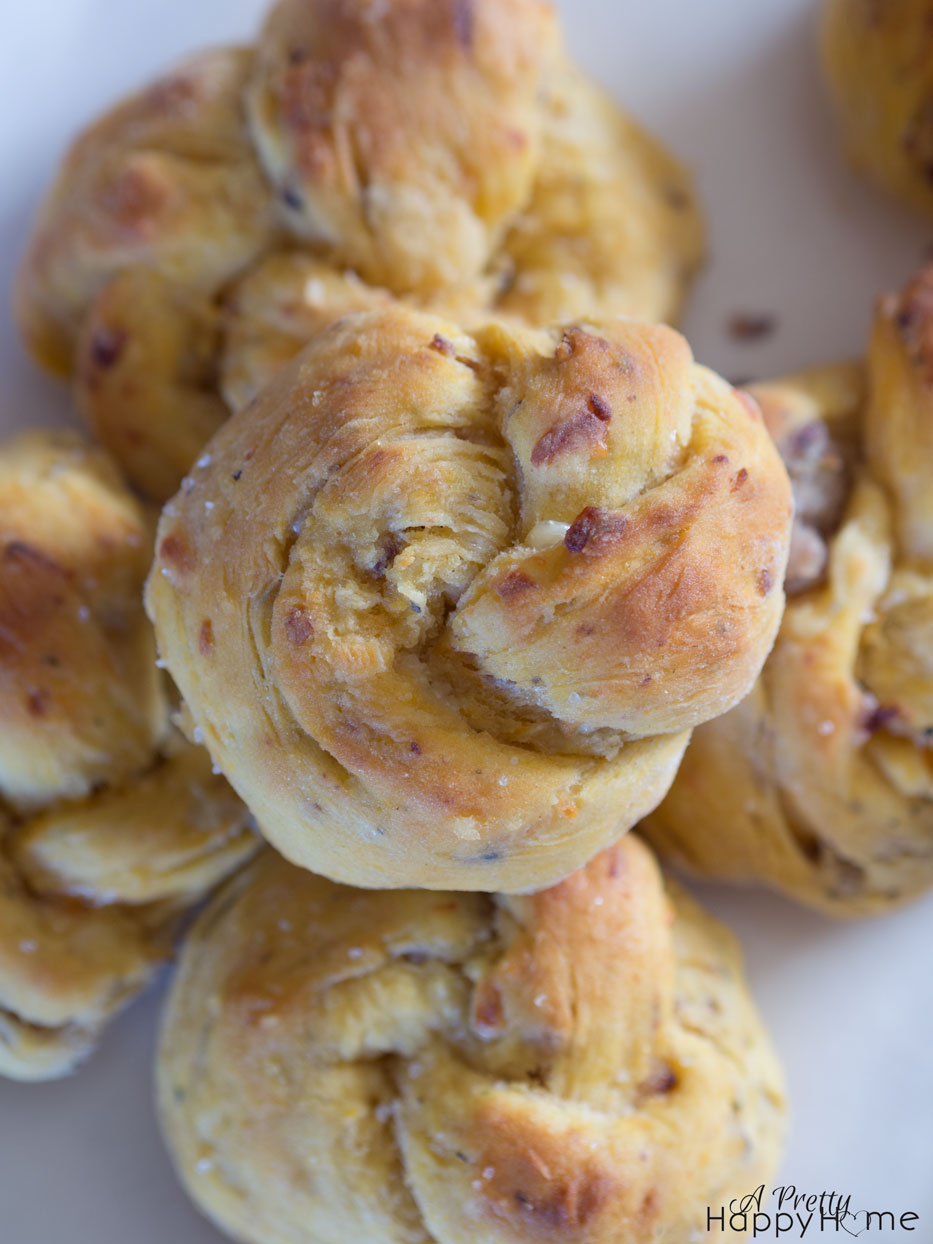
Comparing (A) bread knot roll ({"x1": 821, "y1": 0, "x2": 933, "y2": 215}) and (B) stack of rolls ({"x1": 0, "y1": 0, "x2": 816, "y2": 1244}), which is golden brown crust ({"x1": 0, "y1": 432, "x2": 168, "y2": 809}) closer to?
(B) stack of rolls ({"x1": 0, "y1": 0, "x2": 816, "y2": 1244})

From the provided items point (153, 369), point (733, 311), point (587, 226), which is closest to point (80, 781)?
point (153, 369)

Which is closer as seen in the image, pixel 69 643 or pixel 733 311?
pixel 69 643

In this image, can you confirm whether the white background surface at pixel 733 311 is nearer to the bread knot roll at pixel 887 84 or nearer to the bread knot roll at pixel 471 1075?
the bread knot roll at pixel 887 84

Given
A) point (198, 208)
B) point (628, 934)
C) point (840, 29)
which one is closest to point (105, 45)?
point (198, 208)

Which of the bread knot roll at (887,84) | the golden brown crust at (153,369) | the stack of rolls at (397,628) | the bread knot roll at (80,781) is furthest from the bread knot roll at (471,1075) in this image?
the bread knot roll at (887,84)

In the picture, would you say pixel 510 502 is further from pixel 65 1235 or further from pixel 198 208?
pixel 65 1235

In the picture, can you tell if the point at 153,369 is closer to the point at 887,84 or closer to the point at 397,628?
the point at 397,628
